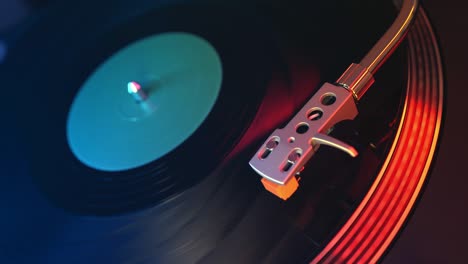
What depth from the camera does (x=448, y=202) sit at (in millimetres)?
475

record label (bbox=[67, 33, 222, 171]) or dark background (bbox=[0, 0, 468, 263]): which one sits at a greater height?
record label (bbox=[67, 33, 222, 171])

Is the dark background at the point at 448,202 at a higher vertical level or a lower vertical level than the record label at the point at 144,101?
lower

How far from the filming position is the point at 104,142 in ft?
2.54

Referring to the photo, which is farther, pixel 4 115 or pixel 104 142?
pixel 4 115

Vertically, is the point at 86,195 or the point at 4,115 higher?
the point at 4,115

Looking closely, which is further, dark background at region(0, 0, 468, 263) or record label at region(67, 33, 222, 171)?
record label at region(67, 33, 222, 171)

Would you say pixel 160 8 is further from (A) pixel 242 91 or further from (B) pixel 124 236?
(B) pixel 124 236

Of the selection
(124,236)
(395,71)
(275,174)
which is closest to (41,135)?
(124,236)

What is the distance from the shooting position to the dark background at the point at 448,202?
458 millimetres

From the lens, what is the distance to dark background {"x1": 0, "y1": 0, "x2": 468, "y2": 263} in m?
0.46

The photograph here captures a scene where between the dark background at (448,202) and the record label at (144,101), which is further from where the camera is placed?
the record label at (144,101)

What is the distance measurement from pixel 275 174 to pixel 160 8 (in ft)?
1.93

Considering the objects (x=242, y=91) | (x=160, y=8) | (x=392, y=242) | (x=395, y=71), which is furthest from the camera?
(x=160, y=8)

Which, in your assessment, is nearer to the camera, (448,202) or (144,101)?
(448,202)
